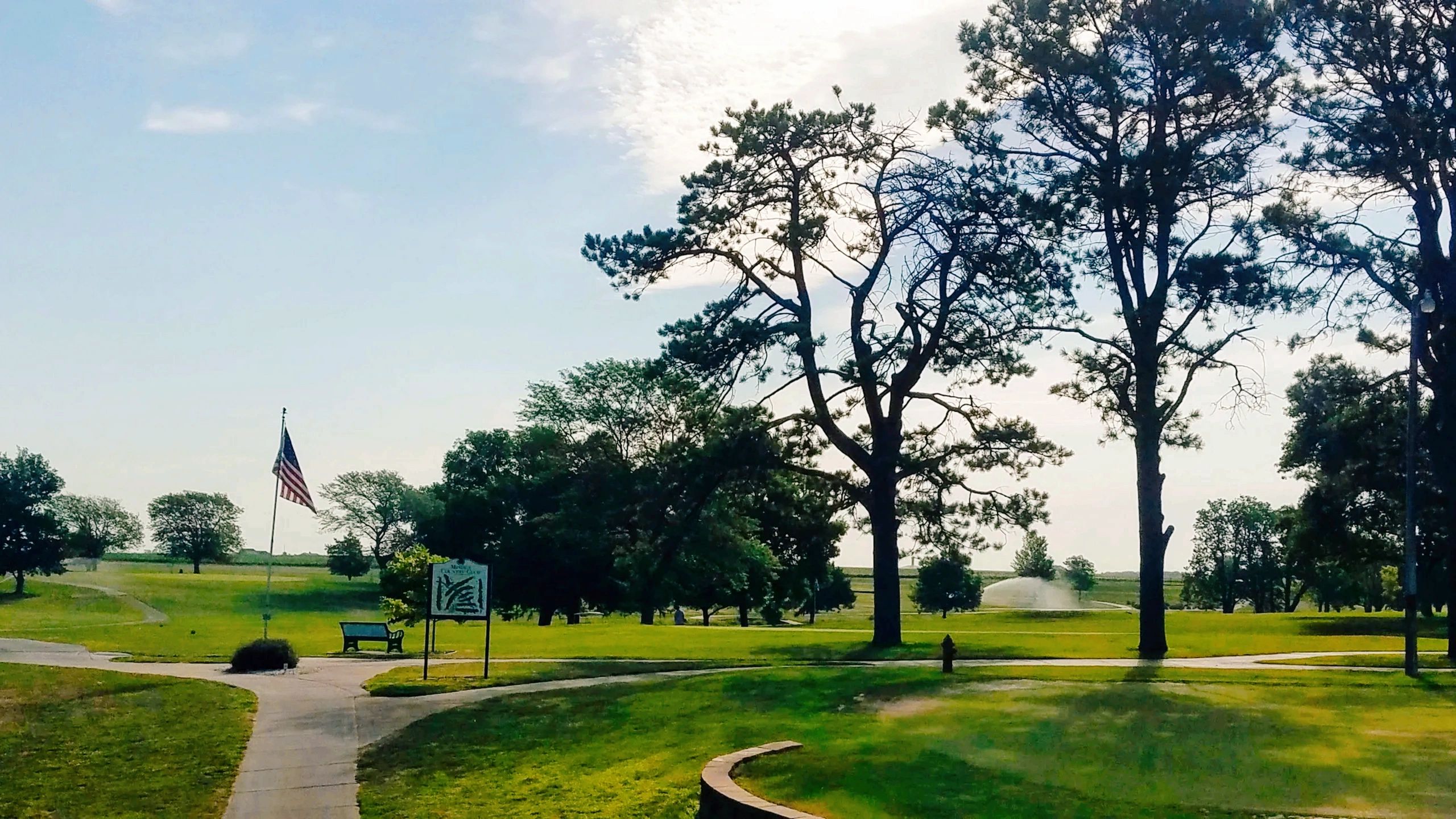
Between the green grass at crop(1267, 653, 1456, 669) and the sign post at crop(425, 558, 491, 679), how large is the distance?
16.4 meters

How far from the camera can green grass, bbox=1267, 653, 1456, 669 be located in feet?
82.1

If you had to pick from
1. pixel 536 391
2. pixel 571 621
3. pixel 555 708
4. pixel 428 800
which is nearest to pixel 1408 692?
pixel 555 708

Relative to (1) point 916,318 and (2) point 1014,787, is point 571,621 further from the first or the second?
(2) point 1014,787

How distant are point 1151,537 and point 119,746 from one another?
2267 centimetres

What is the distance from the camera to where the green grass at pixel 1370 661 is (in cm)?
2502

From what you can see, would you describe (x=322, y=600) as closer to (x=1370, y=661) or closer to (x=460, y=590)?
(x=460, y=590)

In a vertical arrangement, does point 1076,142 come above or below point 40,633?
above

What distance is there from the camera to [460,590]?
944 inches

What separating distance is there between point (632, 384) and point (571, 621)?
48.5 feet

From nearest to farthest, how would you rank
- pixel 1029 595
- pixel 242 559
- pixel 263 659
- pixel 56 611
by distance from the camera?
1. pixel 263 659
2. pixel 56 611
3. pixel 1029 595
4. pixel 242 559

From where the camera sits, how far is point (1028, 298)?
30.2 m

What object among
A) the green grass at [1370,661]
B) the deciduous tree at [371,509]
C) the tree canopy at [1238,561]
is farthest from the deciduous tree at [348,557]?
the green grass at [1370,661]

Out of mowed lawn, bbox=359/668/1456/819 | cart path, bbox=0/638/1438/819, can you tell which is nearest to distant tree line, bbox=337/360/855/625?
cart path, bbox=0/638/1438/819

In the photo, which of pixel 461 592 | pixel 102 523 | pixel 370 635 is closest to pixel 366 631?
pixel 370 635
